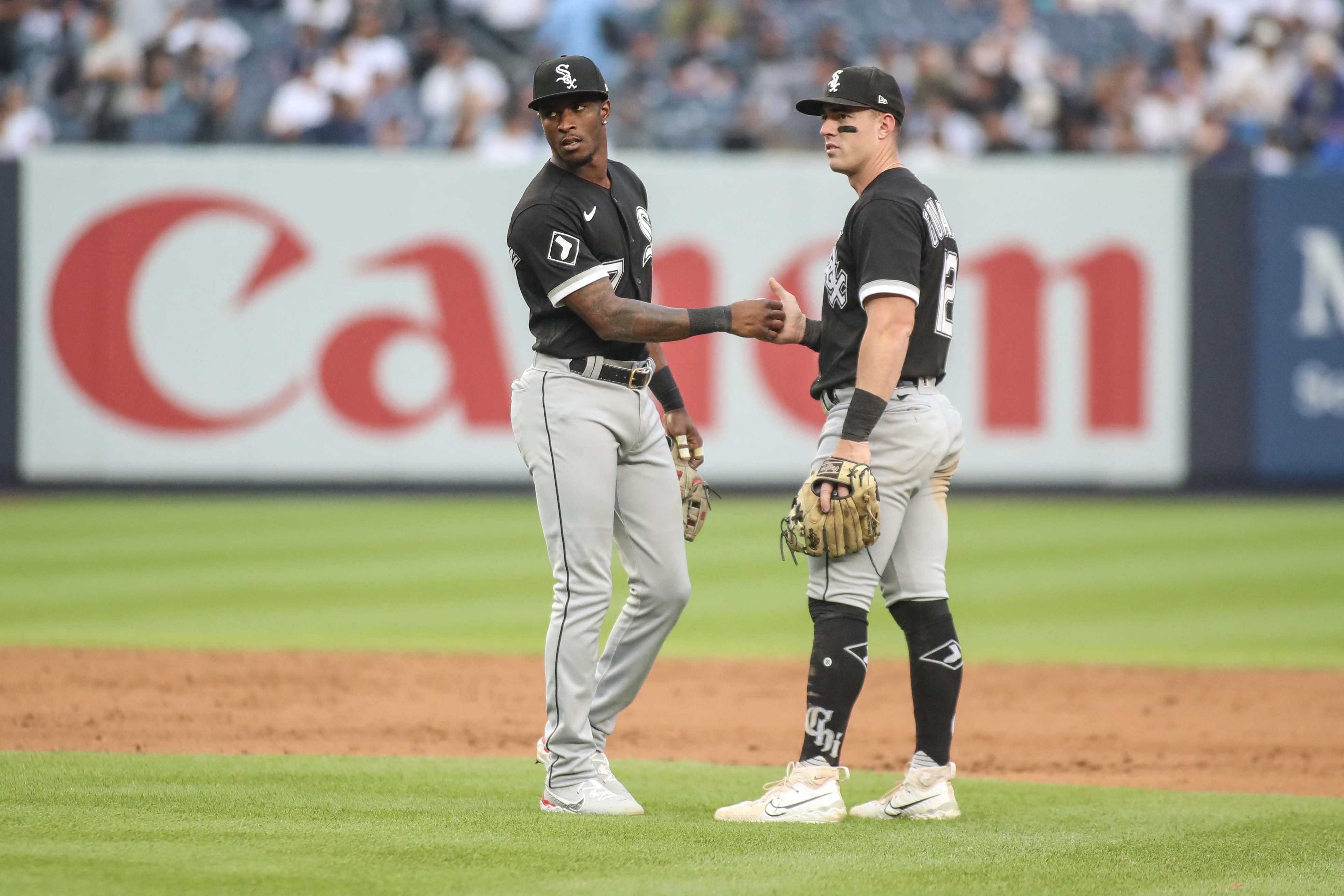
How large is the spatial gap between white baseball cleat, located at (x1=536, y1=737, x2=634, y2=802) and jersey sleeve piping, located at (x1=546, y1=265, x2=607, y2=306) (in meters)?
1.28

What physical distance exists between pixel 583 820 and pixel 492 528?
309 inches

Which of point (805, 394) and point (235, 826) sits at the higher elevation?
point (805, 394)

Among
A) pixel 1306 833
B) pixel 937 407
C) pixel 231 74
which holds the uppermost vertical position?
pixel 231 74

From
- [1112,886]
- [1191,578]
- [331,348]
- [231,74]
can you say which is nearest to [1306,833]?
[1112,886]

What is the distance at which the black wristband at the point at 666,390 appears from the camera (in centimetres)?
511

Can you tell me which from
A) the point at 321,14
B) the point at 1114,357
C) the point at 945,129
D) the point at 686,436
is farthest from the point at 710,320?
the point at 321,14

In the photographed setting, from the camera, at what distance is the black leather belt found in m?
4.61

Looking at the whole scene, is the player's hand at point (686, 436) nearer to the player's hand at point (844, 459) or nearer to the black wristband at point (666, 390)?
the black wristband at point (666, 390)

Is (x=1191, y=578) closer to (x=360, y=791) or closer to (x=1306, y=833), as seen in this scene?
(x=1306, y=833)

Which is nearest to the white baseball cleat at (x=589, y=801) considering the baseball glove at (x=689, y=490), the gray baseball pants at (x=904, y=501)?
the gray baseball pants at (x=904, y=501)

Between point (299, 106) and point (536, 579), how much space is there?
6.85 metres

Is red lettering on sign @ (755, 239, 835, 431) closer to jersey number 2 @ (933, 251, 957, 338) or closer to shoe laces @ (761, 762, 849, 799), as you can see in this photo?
jersey number 2 @ (933, 251, 957, 338)

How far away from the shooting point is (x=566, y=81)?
4453mm

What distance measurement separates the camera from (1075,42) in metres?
17.9
